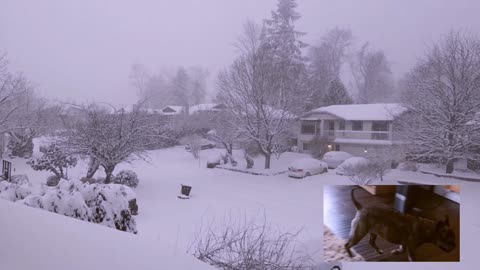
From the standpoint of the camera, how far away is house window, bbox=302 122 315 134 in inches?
121

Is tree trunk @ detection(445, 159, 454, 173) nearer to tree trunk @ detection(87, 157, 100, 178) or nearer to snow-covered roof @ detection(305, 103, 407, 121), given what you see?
snow-covered roof @ detection(305, 103, 407, 121)

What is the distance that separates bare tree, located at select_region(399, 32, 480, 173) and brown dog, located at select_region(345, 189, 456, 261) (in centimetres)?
63

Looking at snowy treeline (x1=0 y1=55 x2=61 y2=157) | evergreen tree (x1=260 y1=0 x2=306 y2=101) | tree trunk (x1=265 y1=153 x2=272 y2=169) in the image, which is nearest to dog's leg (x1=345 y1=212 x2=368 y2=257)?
tree trunk (x1=265 y1=153 x2=272 y2=169)

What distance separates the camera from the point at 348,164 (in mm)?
2932

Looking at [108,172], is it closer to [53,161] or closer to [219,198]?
[53,161]

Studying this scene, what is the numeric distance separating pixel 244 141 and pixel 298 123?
1.88ft

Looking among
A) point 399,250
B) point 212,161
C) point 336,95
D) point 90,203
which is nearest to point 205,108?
point 212,161

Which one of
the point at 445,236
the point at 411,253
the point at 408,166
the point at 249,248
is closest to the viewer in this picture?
the point at 249,248

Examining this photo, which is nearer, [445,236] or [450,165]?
[445,236]

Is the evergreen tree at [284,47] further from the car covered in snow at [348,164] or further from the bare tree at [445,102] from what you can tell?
the bare tree at [445,102]

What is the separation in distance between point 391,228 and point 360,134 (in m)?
0.77

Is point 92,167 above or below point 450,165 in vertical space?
below

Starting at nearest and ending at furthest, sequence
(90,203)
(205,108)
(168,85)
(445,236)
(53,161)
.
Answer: (90,203), (445,236), (53,161), (168,85), (205,108)

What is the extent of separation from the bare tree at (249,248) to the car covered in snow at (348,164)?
69 centimetres
